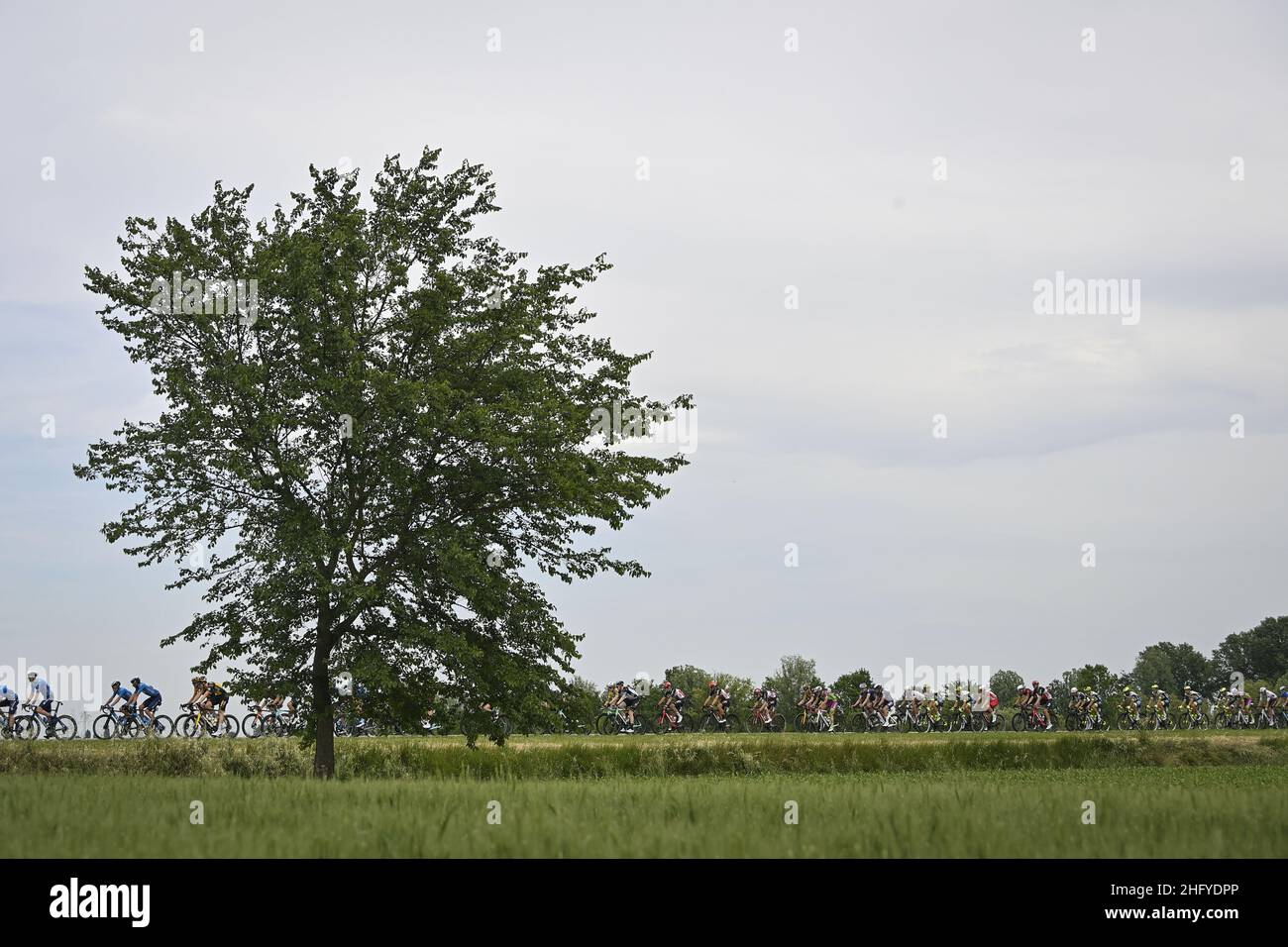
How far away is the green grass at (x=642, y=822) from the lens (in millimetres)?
8438

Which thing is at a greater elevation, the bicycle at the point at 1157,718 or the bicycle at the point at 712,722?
the bicycle at the point at 712,722

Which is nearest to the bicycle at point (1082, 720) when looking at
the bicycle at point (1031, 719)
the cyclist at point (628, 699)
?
the bicycle at point (1031, 719)

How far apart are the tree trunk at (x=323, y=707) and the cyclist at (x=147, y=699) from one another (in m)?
13.7

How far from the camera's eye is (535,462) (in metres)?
23.5

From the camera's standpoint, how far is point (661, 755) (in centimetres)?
3073

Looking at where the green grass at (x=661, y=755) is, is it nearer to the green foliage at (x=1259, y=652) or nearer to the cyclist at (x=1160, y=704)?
the cyclist at (x=1160, y=704)

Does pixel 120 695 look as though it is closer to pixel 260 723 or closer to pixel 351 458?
pixel 260 723

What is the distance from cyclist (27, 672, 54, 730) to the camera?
110 feet

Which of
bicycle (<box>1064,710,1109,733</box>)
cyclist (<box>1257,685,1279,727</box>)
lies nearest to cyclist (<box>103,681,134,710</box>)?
bicycle (<box>1064,710,1109,733</box>)

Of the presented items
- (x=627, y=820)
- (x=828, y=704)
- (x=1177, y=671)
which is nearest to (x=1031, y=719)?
(x=828, y=704)

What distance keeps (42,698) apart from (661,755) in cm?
1980

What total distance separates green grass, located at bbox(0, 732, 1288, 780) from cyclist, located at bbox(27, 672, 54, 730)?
183 inches
